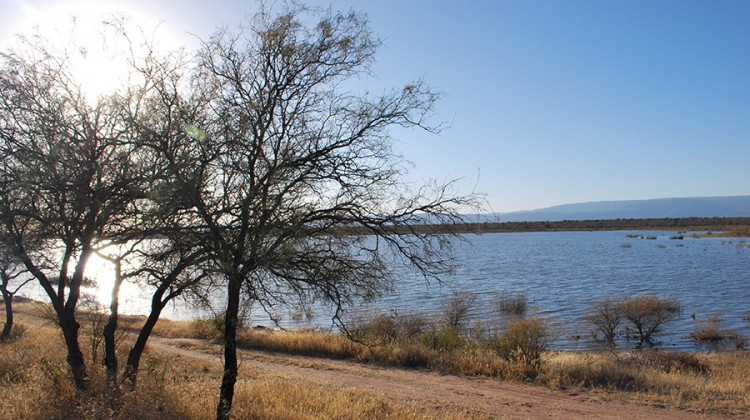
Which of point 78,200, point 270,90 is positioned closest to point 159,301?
point 78,200

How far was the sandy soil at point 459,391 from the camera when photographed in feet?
34.9

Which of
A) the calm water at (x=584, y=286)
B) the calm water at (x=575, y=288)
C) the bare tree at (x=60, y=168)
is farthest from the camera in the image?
the calm water at (x=584, y=286)

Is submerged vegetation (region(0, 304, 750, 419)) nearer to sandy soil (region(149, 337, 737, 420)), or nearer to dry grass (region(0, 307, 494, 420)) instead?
dry grass (region(0, 307, 494, 420))

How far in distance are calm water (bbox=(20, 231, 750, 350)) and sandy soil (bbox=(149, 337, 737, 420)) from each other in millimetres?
1828

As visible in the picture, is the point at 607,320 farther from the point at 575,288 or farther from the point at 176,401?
the point at 176,401

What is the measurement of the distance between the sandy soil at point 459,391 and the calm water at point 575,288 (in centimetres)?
183

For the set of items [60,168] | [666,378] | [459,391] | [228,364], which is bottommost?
[666,378]

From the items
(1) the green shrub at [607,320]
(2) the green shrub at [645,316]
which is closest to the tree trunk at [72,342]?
(1) the green shrub at [607,320]

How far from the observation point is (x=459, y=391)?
12.6 m

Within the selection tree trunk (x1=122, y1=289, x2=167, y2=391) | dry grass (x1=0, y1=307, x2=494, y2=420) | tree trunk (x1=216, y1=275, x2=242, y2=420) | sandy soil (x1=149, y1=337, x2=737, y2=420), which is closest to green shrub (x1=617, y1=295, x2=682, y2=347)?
sandy soil (x1=149, y1=337, x2=737, y2=420)

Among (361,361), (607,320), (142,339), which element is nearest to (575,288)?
(607,320)

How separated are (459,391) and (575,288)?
86.6 feet

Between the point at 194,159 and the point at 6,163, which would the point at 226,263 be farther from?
the point at 6,163

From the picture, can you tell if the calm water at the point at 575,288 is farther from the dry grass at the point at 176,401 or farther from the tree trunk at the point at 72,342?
the tree trunk at the point at 72,342
